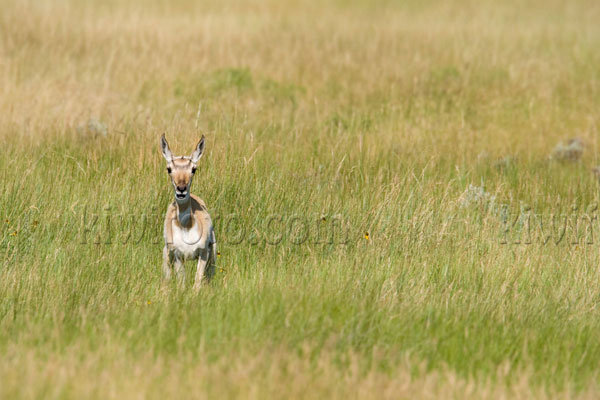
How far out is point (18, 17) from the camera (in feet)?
53.8

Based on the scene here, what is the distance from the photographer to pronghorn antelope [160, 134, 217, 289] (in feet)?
20.9

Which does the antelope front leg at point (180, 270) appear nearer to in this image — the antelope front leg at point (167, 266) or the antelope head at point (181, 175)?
the antelope front leg at point (167, 266)

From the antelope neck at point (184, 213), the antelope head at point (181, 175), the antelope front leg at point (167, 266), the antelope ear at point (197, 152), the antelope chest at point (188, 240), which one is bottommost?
the antelope front leg at point (167, 266)

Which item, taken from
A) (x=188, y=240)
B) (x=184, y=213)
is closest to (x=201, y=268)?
(x=188, y=240)

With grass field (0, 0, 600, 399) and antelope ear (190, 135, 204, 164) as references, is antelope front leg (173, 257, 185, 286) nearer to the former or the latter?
grass field (0, 0, 600, 399)

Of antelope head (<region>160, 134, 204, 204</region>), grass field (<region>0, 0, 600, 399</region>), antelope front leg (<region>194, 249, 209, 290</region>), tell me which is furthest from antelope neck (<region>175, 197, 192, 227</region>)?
grass field (<region>0, 0, 600, 399</region>)

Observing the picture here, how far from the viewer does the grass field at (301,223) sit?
18.6ft

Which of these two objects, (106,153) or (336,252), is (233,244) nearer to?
(336,252)

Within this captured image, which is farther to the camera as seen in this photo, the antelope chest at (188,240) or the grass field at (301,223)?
the antelope chest at (188,240)

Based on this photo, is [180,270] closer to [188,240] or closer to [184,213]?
[188,240]

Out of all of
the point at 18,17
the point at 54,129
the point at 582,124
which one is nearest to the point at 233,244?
the point at 54,129

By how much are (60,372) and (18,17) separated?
12900mm

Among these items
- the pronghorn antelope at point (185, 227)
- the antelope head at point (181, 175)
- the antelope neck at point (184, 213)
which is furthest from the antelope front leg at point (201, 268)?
the antelope head at point (181, 175)

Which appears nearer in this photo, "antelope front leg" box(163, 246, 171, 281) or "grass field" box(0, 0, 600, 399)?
"grass field" box(0, 0, 600, 399)
